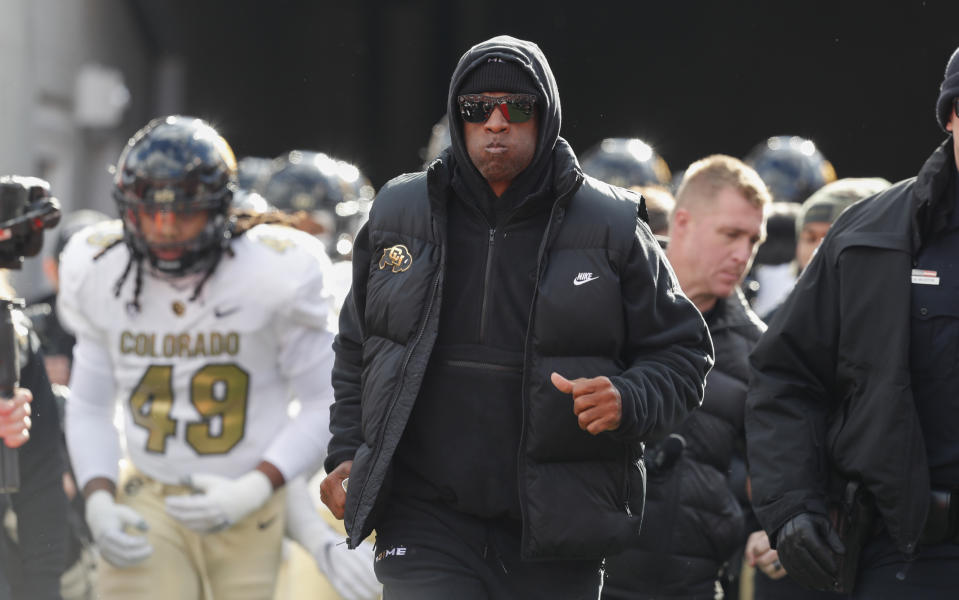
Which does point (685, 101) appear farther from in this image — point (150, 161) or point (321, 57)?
point (150, 161)

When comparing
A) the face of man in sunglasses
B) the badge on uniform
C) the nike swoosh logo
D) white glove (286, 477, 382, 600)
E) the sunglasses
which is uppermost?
the sunglasses

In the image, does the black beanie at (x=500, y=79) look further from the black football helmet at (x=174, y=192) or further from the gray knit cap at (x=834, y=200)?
the gray knit cap at (x=834, y=200)

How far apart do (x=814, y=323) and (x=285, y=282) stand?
2.08 meters

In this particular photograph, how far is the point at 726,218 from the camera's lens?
4965mm

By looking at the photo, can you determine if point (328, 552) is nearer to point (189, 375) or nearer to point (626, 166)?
point (189, 375)

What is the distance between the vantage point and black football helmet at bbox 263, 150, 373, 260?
28.6 feet

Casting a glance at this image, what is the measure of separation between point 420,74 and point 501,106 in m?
10.9

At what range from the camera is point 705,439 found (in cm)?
469

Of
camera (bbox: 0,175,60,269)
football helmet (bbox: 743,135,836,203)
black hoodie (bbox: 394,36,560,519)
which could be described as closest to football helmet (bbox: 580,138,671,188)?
football helmet (bbox: 743,135,836,203)

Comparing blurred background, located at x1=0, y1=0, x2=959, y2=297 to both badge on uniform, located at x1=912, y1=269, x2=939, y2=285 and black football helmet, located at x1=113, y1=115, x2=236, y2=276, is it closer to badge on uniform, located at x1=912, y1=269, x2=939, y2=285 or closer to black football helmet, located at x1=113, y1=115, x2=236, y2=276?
black football helmet, located at x1=113, y1=115, x2=236, y2=276

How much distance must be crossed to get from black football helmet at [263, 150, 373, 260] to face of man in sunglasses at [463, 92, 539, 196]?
4.53 meters

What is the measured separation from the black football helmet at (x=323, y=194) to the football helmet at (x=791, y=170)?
2.44 m

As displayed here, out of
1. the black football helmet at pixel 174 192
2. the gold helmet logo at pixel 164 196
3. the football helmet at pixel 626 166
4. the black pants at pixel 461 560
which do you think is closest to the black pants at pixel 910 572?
the black pants at pixel 461 560

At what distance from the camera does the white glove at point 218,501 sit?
5.12 meters
